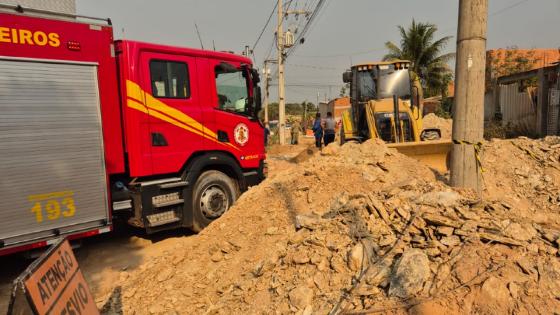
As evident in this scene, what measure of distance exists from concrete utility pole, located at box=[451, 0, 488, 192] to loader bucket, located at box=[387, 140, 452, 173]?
3.14 metres

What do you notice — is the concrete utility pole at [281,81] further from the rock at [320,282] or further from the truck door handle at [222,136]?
the rock at [320,282]

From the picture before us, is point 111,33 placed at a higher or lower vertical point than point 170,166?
higher

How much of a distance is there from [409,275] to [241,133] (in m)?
4.41

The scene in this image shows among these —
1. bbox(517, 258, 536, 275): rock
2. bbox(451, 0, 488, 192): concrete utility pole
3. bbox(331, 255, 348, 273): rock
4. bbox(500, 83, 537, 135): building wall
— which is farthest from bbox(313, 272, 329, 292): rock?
bbox(500, 83, 537, 135): building wall

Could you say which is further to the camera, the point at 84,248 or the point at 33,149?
the point at 84,248

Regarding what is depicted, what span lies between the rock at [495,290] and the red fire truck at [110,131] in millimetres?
4361

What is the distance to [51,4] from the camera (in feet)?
16.5

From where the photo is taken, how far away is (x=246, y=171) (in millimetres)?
7309

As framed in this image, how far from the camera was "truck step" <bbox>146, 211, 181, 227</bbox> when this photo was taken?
5.91 metres

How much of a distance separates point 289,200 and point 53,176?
2992mm

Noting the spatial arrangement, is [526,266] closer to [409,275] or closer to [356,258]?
[409,275]

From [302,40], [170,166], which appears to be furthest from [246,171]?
[302,40]

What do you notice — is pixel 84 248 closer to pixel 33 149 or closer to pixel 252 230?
pixel 33 149

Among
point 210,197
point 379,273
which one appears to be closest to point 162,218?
point 210,197
